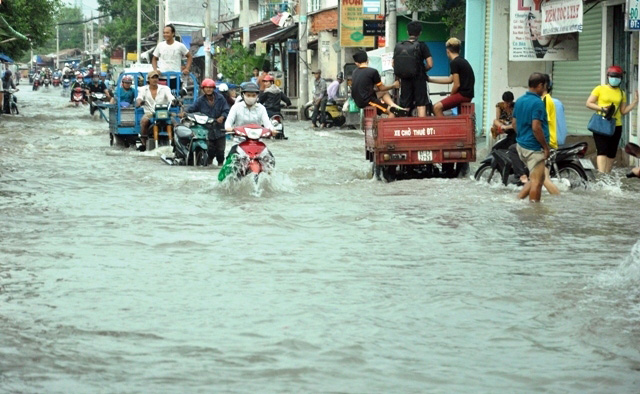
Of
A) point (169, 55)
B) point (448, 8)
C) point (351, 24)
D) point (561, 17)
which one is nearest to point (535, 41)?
point (561, 17)

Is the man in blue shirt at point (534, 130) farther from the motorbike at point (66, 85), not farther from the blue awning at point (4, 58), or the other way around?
the motorbike at point (66, 85)

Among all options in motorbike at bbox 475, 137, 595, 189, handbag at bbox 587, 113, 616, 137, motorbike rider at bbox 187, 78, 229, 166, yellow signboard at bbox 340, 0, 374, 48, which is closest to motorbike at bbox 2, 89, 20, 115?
yellow signboard at bbox 340, 0, 374, 48

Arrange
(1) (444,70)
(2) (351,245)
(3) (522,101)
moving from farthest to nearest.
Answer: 1. (1) (444,70)
2. (3) (522,101)
3. (2) (351,245)

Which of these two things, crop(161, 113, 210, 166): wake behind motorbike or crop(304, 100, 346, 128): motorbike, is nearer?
Result: crop(161, 113, 210, 166): wake behind motorbike

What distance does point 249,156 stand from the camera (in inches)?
624

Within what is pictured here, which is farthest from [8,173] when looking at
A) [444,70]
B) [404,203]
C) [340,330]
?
[444,70]

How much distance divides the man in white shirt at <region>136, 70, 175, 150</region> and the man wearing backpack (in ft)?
21.3

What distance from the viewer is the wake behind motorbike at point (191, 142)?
65.6ft

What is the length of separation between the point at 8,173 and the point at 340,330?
42.0ft

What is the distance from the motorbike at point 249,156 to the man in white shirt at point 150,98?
25.4 feet

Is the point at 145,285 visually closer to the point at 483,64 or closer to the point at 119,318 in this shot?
the point at 119,318

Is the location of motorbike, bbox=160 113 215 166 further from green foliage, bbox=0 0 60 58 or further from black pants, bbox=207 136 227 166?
green foliage, bbox=0 0 60 58

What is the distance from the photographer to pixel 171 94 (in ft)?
78.1

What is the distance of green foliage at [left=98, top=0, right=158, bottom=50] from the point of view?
86375mm
